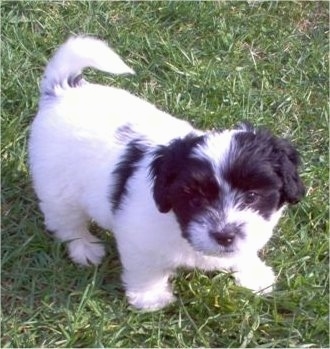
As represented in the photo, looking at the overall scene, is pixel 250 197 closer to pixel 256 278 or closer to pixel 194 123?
pixel 256 278

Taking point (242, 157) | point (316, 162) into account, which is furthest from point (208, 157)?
point (316, 162)

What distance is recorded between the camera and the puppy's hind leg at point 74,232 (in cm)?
395

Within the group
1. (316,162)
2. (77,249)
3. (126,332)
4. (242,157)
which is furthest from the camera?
(316,162)

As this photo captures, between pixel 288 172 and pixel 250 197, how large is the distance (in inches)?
9.2

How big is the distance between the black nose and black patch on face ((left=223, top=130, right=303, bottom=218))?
0.33ft

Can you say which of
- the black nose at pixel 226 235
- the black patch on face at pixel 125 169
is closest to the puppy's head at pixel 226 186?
the black nose at pixel 226 235

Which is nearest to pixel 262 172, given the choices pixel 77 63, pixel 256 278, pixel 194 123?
pixel 256 278

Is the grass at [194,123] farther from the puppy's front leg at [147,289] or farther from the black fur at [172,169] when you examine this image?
the black fur at [172,169]

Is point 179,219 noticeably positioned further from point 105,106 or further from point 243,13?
point 243,13

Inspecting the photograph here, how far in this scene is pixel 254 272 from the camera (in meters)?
3.88

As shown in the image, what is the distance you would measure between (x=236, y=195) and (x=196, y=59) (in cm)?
237

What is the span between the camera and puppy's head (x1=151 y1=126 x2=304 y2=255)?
310 centimetres

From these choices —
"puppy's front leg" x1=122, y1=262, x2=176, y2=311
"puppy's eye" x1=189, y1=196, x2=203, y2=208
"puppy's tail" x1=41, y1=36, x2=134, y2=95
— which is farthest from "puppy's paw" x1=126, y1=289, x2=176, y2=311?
"puppy's tail" x1=41, y1=36, x2=134, y2=95

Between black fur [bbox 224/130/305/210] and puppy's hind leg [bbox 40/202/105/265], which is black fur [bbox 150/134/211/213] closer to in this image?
black fur [bbox 224/130/305/210]
